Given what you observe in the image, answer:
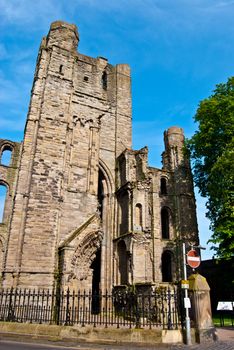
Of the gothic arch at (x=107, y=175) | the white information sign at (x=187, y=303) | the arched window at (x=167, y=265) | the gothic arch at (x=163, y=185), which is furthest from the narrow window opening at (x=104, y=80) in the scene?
the white information sign at (x=187, y=303)

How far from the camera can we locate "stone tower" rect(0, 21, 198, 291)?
13961mm

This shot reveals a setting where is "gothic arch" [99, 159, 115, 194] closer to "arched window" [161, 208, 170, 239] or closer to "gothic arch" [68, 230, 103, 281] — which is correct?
"gothic arch" [68, 230, 103, 281]

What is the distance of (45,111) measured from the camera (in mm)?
17000

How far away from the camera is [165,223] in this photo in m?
24.4

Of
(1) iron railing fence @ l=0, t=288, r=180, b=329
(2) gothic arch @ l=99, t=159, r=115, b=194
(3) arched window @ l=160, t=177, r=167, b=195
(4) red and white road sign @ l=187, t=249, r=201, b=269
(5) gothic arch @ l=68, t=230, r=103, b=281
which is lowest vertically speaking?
(1) iron railing fence @ l=0, t=288, r=180, b=329

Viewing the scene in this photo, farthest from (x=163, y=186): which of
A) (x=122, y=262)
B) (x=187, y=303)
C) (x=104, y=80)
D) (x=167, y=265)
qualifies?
(x=187, y=303)

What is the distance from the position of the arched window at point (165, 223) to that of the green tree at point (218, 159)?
157 inches

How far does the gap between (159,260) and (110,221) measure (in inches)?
216

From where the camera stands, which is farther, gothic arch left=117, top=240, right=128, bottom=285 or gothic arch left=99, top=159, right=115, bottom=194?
gothic arch left=99, top=159, right=115, bottom=194

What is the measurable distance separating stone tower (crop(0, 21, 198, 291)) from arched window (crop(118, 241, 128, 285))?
0.18ft

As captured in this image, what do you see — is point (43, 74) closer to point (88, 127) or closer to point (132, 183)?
point (88, 127)

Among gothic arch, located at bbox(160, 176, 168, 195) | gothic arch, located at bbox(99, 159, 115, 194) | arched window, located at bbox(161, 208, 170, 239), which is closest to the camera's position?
gothic arch, located at bbox(99, 159, 115, 194)

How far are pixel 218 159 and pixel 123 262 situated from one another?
7.98 metres

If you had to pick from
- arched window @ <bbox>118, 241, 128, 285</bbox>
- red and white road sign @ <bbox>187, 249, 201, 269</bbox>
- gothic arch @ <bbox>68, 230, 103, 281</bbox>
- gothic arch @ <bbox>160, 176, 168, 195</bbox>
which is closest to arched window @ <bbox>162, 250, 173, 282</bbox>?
gothic arch @ <bbox>160, 176, 168, 195</bbox>
